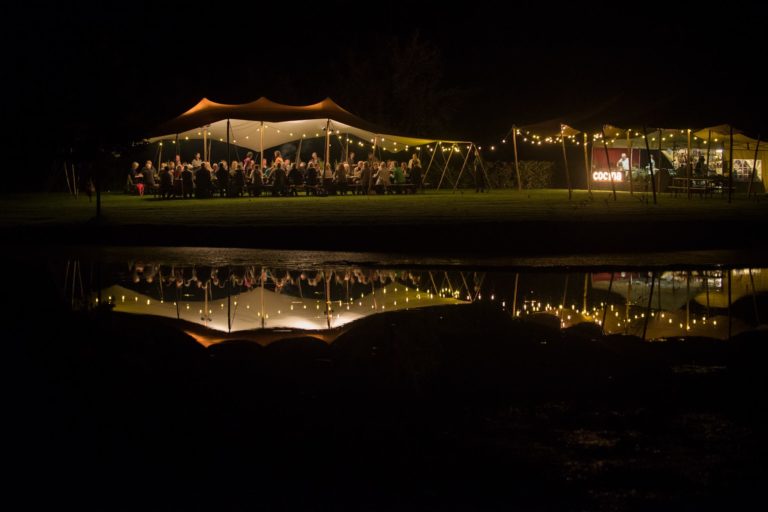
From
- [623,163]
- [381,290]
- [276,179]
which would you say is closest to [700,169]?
[623,163]

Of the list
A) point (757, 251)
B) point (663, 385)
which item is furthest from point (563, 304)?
point (757, 251)

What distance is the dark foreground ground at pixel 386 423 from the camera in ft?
17.5

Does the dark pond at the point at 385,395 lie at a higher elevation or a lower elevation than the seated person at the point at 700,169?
lower

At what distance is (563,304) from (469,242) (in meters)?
6.04

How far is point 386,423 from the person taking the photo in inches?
256

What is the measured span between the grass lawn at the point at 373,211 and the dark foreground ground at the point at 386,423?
405 inches

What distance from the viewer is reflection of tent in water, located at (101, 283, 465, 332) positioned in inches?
410

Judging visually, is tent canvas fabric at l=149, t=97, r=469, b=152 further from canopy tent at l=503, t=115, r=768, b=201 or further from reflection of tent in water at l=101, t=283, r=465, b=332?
→ reflection of tent in water at l=101, t=283, r=465, b=332

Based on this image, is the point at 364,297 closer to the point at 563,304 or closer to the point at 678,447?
the point at 563,304

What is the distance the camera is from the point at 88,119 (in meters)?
21.9

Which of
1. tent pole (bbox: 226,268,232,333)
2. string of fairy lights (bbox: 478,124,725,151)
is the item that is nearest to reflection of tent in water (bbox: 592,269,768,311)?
tent pole (bbox: 226,268,232,333)

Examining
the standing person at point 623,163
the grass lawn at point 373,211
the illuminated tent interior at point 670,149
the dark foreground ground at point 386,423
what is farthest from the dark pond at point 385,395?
the standing person at point 623,163

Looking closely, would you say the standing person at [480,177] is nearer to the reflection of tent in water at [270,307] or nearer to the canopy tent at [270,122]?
the canopy tent at [270,122]

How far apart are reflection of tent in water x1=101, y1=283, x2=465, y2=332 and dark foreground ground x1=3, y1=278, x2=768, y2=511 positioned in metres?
0.87
